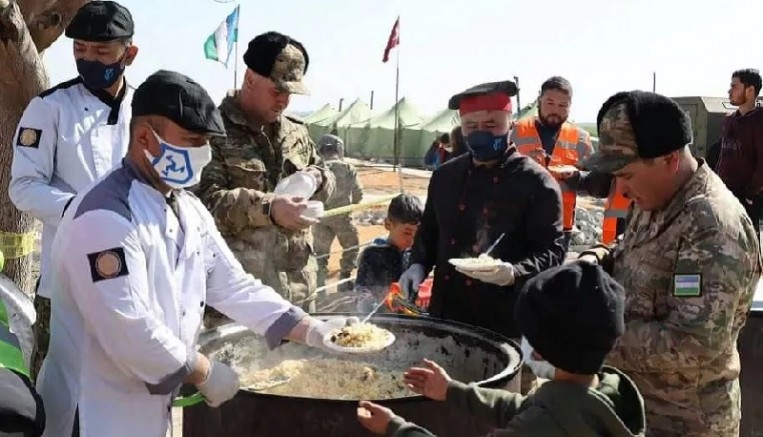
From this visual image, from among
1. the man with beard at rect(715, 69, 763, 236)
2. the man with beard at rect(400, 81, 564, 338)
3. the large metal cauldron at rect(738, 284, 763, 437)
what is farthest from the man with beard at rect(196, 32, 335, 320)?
the man with beard at rect(715, 69, 763, 236)

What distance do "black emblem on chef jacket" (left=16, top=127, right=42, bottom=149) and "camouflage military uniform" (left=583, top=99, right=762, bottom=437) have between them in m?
2.31

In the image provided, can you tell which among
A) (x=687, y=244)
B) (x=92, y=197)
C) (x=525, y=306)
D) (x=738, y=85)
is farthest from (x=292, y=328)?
(x=738, y=85)

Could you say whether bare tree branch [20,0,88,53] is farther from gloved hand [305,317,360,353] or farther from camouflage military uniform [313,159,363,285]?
gloved hand [305,317,360,353]

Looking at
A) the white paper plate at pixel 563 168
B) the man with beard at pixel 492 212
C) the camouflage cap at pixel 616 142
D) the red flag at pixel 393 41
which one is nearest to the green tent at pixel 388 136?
the red flag at pixel 393 41

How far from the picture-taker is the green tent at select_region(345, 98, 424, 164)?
38.9m

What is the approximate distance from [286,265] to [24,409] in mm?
2042

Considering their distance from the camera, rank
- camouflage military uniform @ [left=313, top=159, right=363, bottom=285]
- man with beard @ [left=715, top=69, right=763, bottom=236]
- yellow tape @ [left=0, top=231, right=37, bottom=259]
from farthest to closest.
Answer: camouflage military uniform @ [left=313, top=159, right=363, bottom=285] → man with beard @ [left=715, top=69, right=763, bottom=236] → yellow tape @ [left=0, top=231, right=37, bottom=259]

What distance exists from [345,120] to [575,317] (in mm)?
42440

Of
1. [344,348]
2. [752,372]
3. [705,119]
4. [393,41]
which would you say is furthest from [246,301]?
[393,41]

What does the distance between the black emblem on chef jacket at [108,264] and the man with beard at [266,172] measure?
56.9 inches

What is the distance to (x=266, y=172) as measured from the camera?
3.94m

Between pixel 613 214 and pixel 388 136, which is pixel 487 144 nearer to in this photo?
pixel 613 214

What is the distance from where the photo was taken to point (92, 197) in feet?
7.29

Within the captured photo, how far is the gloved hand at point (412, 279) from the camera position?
3.79 metres
